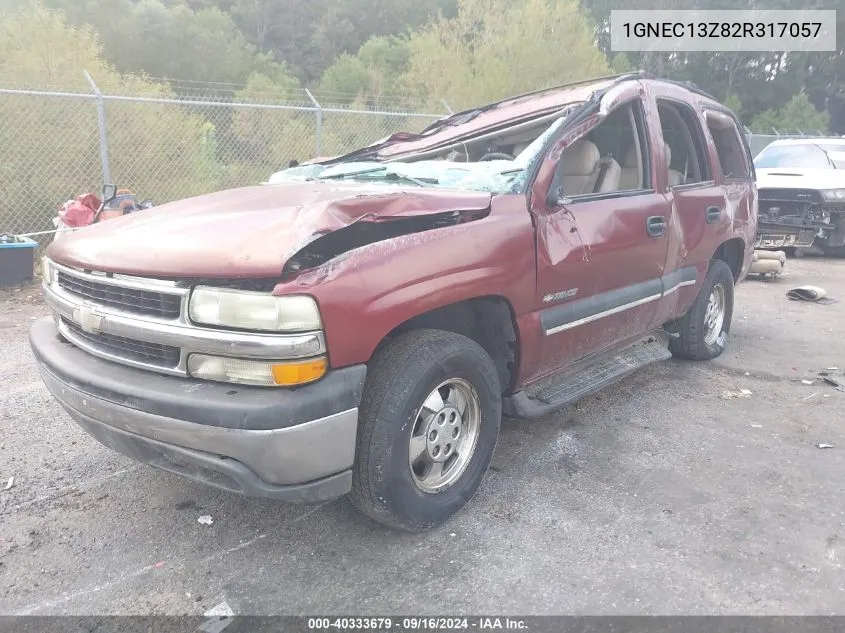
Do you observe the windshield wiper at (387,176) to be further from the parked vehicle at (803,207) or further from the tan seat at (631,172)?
the parked vehicle at (803,207)

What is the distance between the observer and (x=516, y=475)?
3211 millimetres

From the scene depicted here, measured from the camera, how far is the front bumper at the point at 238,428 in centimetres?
209

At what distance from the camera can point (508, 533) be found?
8.87 feet

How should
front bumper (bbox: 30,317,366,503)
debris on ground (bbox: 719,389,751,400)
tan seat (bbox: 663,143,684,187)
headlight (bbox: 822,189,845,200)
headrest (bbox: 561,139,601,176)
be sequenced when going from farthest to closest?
headlight (bbox: 822,189,845,200)
debris on ground (bbox: 719,389,751,400)
tan seat (bbox: 663,143,684,187)
headrest (bbox: 561,139,601,176)
front bumper (bbox: 30,317,366,503)

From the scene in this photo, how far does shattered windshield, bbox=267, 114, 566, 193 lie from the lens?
3.04 m

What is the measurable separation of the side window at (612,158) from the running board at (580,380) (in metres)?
0.97

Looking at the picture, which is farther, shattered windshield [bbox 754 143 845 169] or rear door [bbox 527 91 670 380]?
shattered windshield [bbox 754 143 845 169]

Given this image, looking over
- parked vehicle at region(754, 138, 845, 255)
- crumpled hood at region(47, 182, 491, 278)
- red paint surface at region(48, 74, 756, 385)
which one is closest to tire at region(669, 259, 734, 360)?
red paint surface at region(48, 74, 756, 385)

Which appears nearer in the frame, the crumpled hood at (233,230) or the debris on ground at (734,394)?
the crumpled hood at (233,230)

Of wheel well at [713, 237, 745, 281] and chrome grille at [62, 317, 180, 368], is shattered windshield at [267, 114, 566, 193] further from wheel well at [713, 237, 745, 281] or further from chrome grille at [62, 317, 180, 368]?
wheel well at [713, 237, 745, 281]

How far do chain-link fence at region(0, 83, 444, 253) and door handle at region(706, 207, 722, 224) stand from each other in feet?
19.6

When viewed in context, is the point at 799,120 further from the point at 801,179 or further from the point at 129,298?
the point at 129,298

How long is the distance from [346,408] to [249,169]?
351 inches

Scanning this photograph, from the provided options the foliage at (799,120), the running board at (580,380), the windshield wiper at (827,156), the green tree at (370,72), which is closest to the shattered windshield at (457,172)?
the running board at (580,380)
